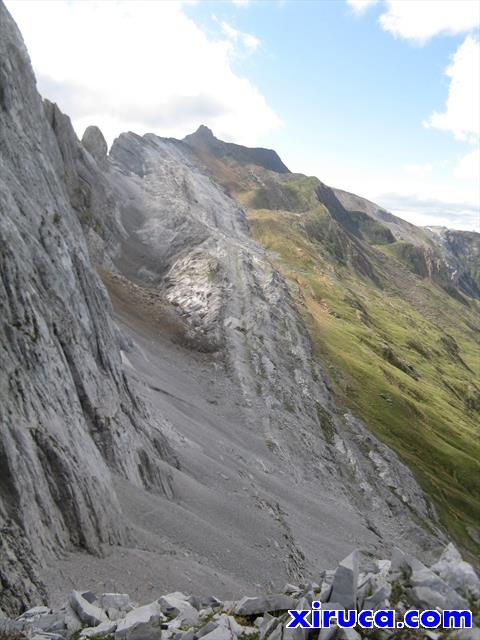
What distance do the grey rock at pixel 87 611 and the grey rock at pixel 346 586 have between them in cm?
791

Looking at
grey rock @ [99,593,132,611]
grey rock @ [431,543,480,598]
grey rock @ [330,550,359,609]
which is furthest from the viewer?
grey rock @ [99,593,132,611]

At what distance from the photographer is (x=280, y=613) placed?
668 inches

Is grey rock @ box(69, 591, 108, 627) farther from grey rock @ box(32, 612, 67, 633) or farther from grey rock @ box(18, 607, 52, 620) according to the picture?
grey rock @ box(18, 607, 52, 620)

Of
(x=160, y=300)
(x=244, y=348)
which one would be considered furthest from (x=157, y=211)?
(x=244, y=348)

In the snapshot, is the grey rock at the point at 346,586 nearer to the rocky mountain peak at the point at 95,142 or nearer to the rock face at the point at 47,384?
the rock face at the point at 47,384

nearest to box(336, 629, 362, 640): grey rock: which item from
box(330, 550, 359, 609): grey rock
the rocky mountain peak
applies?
box(330, 550, 359, 609): grey rock

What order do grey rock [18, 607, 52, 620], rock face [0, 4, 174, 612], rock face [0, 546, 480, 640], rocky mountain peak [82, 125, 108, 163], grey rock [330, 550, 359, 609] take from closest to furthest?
1. rock face [0, 546, 480, 640]
2. grey rock [330, 550, 359, 609]
3. grey rock [18, 607, 52, 620]
4. rock face [0, 4, 174, 612]
5. rocky mountain peak [82, 125, 108, 163]

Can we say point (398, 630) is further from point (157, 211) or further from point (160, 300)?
point (157, 211)

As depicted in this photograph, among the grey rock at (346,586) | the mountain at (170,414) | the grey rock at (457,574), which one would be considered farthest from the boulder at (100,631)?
the grey rock at (457,574)

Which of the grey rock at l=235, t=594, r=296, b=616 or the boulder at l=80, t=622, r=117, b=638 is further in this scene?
the grey rock at l=235, t=594, r=296, b=616

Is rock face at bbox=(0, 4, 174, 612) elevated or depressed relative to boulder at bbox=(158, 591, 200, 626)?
elevated

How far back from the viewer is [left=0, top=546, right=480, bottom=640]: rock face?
14599 mm

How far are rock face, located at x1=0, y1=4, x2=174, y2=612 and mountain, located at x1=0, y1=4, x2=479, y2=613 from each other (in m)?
0.13

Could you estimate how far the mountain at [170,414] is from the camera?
27406 mm
